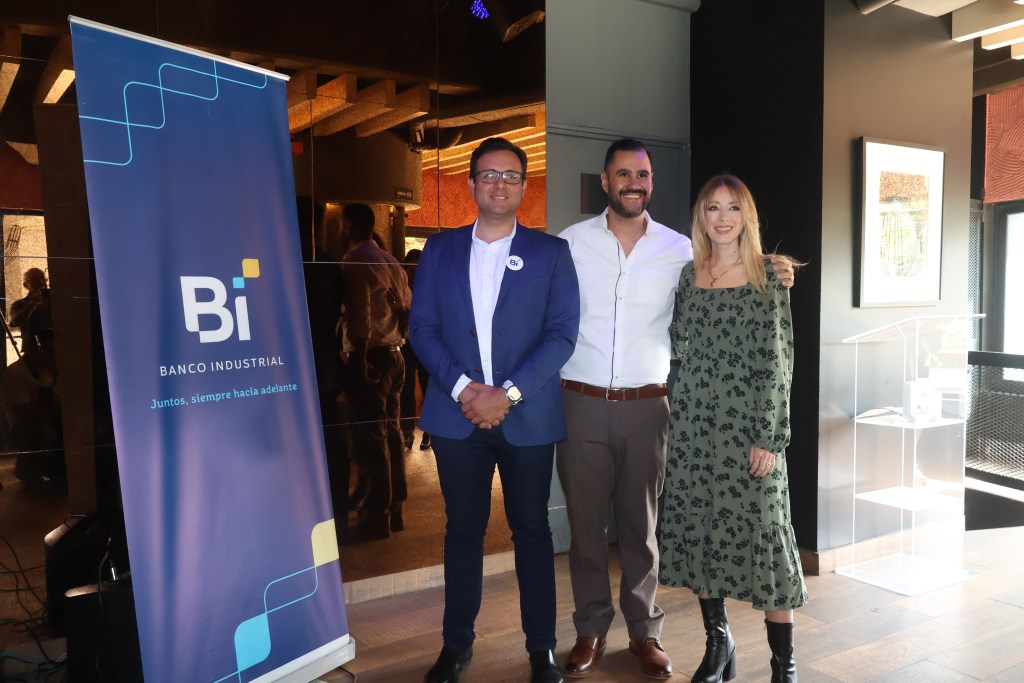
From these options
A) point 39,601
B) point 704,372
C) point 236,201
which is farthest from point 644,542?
point 39,601

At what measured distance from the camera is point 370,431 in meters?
3.63

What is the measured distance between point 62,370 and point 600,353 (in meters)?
2.00

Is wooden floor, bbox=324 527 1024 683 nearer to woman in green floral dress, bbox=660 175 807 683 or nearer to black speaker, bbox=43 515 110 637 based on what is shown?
woman in green floral dress, bbox=660 175 807 683

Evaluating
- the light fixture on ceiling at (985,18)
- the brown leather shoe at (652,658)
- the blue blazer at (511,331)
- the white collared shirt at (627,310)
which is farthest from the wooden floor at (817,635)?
the light fixture on ceiling at (985,18)

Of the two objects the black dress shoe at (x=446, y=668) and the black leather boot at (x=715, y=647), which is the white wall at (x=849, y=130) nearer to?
the black leather boot at (x=715, y=647)

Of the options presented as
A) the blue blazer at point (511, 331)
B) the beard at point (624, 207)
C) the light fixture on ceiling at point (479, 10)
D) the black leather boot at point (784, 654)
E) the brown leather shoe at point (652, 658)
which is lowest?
the brown leather shoe at point (652, 658)

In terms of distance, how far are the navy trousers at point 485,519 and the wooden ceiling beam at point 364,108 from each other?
1603 mm

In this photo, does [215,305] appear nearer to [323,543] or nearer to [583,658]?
[323,543]

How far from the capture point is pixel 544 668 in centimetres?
264

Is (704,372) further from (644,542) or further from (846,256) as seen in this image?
(846,256)

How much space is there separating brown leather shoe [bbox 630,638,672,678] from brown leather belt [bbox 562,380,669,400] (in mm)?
890

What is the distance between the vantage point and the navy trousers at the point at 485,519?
2625 millimetres

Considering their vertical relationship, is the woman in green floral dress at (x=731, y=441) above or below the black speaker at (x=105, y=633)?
above

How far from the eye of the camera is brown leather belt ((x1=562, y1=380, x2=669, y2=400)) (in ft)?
9.09
